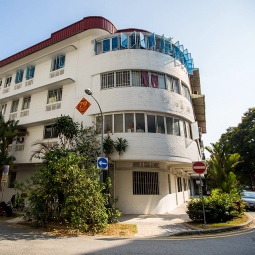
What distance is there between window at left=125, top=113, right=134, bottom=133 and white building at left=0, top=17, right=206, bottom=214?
0.07m

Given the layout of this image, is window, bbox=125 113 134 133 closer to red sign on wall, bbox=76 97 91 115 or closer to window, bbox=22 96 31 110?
red sign on wall, bbox=76 97 91 115

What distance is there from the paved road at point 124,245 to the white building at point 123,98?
6.14 metres

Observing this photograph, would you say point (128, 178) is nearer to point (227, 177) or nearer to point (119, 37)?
point (227, 177)

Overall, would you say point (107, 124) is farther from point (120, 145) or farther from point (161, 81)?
point (161, 81)

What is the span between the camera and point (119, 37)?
54.3 ft

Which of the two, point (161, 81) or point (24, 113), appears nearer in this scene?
point (161, 81)

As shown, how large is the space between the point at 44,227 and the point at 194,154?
1172 centimetres

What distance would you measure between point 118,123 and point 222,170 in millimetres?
8838

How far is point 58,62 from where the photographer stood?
18.6 m

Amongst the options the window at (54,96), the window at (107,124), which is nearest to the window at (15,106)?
the window at (54,96)

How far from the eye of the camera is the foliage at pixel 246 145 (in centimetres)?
3212

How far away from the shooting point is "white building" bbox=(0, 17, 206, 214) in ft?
47.1

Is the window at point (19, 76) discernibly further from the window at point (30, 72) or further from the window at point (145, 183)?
the window at point (145, 183)

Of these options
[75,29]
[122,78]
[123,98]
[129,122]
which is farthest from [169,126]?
[75,29]
